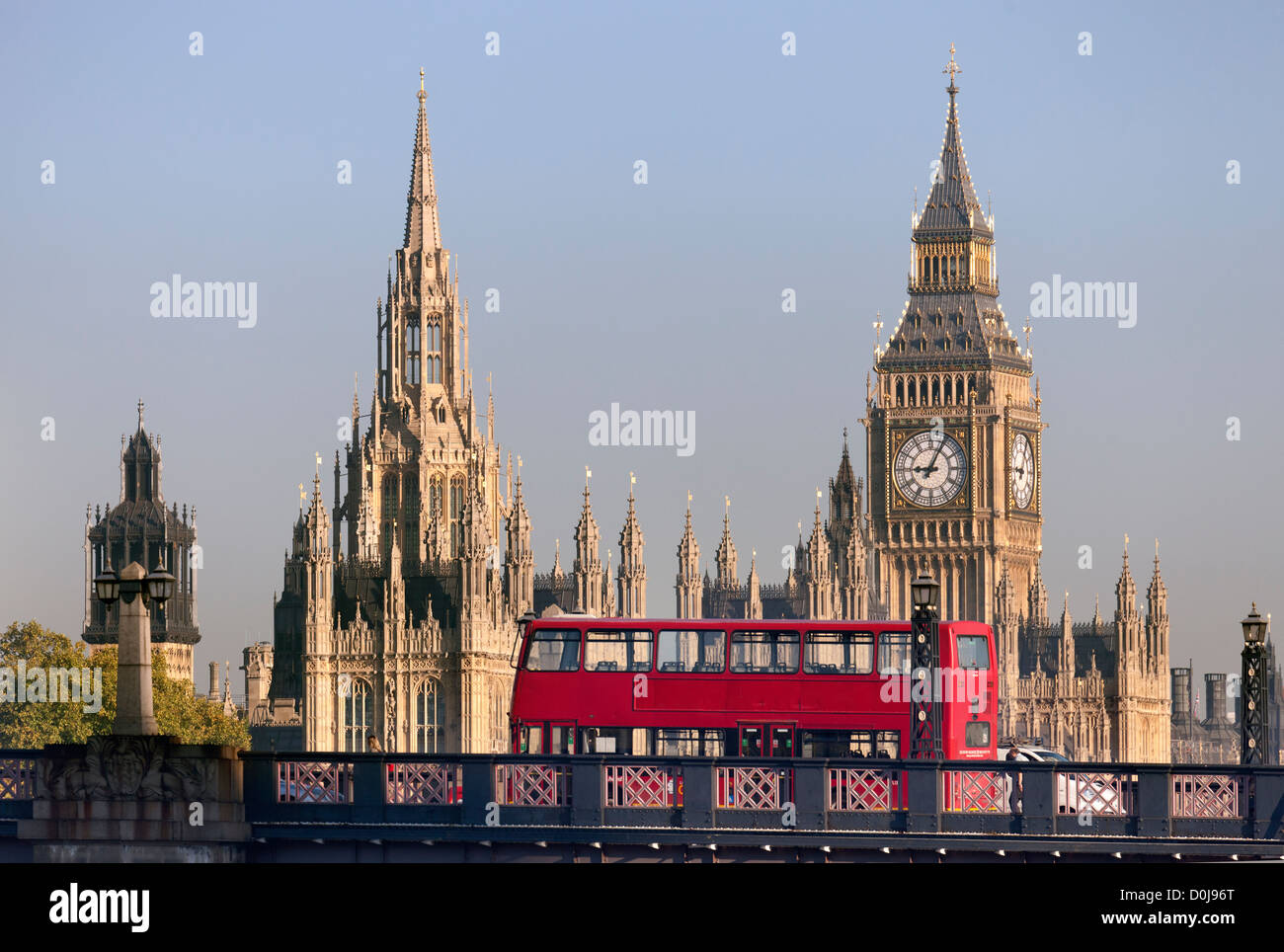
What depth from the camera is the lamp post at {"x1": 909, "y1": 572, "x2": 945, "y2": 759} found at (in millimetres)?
55531

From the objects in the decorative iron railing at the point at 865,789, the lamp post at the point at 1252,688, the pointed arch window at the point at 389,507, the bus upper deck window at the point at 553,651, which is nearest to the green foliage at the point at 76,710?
the pointed arch window at the point at 389,507

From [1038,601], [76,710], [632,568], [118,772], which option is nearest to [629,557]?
[632,568]

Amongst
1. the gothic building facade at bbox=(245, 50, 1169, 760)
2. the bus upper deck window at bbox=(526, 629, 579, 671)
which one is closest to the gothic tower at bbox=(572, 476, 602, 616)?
the gothic building facade at bbox=(245, 50, 1169, 760)

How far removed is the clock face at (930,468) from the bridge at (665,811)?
145 meters

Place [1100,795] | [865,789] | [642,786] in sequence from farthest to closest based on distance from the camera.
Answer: [642,786]
[865,789]
[1100,795]

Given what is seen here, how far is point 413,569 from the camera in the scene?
14662cm

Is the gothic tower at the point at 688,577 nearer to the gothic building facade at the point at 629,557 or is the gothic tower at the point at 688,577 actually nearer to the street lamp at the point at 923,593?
the gothic building facade at the point at 629,557

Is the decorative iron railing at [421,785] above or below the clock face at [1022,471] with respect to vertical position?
below

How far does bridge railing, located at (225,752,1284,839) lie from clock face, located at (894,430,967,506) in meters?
146

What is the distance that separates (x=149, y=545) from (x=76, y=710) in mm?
58776

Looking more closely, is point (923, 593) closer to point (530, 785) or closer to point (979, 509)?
point (530, 785)

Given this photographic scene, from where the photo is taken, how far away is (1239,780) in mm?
48250

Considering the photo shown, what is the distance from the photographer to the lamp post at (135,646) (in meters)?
53.8
